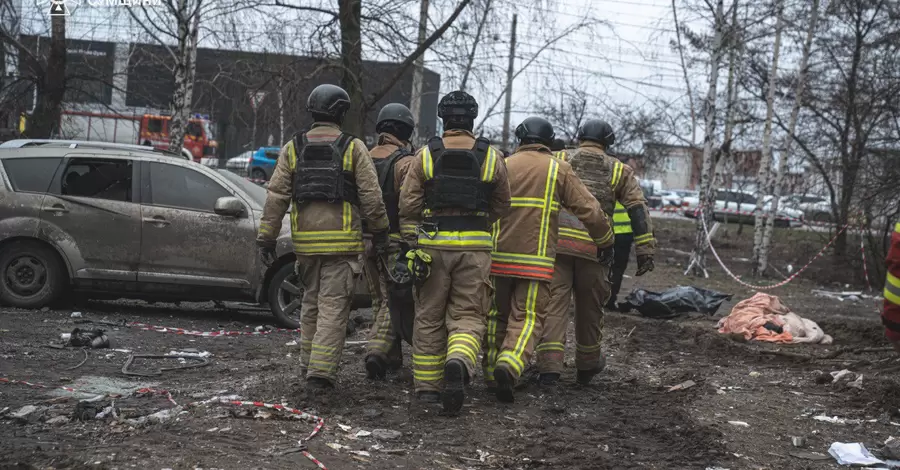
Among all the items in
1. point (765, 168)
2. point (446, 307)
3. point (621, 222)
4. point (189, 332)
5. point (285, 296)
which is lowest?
point (189, 332)

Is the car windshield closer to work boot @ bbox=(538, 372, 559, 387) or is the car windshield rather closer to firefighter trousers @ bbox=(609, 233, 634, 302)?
firefighter trousers @ bbox=(609, 233, 634, 302)

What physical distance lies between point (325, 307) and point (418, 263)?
0.76 metres

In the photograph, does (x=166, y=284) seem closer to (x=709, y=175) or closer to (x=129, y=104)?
(x=709, y=175)

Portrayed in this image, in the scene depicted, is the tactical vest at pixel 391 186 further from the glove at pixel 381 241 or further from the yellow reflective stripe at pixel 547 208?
the yellow reflective stripe at pixel 547 208

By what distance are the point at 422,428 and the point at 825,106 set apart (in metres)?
18.0

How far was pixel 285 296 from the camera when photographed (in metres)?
9.66

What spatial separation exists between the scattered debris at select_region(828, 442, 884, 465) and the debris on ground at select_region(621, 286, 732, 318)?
240 inches

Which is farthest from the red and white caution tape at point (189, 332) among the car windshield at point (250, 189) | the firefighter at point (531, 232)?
the firefighter at point (531, 232)

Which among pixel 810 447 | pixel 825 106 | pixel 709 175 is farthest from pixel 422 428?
pixel 825 106

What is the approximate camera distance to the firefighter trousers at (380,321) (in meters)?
6.78

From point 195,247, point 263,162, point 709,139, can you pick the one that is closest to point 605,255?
point 195,247

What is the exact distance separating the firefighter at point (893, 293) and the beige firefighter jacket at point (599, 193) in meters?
2.83

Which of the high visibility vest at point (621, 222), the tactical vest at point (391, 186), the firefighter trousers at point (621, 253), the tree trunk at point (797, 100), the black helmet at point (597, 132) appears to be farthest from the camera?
the tree trunk at point (797, 100)

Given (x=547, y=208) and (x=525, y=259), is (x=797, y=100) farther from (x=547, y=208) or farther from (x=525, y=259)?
(x=525, y=259)
